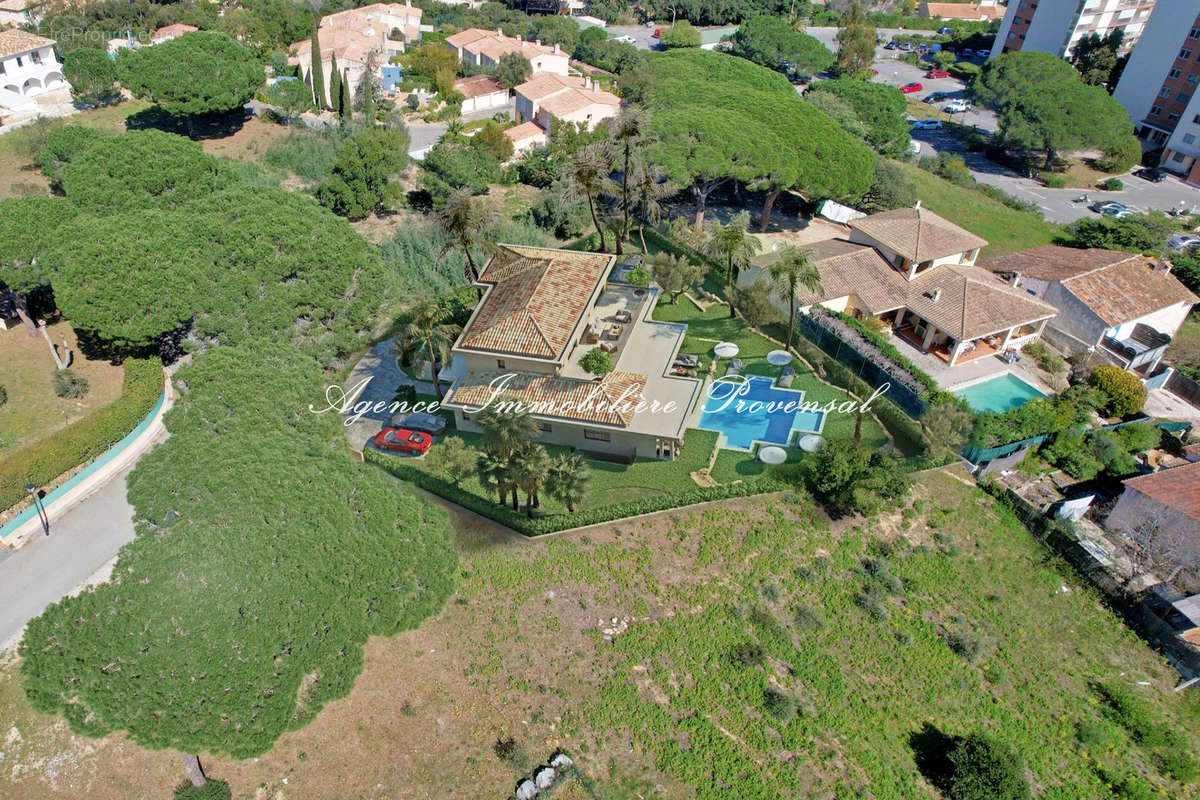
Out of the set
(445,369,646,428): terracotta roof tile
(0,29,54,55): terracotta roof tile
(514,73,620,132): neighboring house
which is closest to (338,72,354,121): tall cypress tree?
(514,73,620,132): neighboring house

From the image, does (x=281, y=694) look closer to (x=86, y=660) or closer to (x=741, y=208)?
(x=86, y=660)

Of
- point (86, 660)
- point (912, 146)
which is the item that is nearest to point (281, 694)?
point (86, 660)

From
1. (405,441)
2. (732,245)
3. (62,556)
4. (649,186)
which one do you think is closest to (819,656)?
(405,441)

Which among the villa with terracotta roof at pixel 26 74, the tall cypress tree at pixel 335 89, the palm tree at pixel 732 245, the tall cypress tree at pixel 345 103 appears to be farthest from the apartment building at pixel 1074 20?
the villa with terracotta roof at pixel 26 74

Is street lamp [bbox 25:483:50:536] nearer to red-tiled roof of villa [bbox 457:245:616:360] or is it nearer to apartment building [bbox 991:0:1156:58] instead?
red-tiled roof of villa [bbox 457:245:616:360]

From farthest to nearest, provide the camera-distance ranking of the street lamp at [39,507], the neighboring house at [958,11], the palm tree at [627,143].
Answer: the neighboring house at [958,11]
the palm tree at [627,143]
the street lamp at [39,507]

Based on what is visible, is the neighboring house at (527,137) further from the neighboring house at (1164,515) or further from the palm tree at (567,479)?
the neighboring house at (1164,515)

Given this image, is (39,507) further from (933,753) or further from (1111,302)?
(1111,302)
